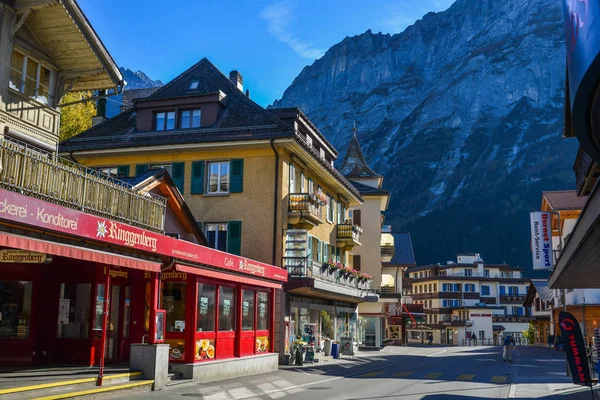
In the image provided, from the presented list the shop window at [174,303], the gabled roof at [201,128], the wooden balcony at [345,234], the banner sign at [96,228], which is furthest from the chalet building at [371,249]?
the shop window at [174,303]

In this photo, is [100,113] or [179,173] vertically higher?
[100,113]

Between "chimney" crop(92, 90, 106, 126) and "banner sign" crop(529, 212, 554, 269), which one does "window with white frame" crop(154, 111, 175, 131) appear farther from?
"banner sign" crop(529, 212, 554, 269)

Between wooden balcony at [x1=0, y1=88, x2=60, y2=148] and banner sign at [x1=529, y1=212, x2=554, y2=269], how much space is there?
21.4 meters

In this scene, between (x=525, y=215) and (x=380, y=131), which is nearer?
(x=525, y=215)

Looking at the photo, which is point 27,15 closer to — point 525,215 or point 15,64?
point 15,64

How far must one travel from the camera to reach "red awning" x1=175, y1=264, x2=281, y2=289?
1829 cm

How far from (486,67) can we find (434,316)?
335ft

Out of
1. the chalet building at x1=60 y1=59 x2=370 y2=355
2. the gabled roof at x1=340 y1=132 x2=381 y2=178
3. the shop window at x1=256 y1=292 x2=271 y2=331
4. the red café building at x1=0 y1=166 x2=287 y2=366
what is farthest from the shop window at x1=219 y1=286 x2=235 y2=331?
the gabled roof at x1=340 y1=132 x2=381 y2=178

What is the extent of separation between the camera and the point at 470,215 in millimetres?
164125

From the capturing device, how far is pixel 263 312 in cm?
2552

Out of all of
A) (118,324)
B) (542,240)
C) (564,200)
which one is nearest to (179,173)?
(118,324)

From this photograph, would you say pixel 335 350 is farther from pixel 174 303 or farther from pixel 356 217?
pixel 356 217

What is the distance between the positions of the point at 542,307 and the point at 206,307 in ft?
201

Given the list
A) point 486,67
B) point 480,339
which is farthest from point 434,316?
point 486,67
